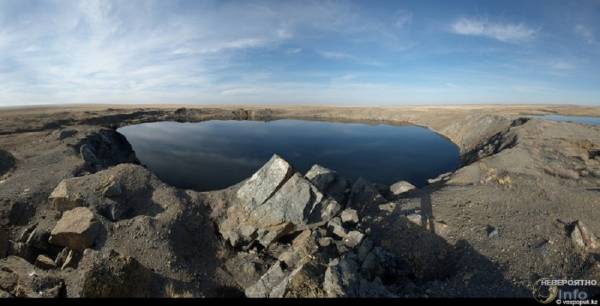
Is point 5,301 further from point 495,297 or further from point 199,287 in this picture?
point 495,297

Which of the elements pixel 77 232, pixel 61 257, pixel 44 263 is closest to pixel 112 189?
pixel 77 232

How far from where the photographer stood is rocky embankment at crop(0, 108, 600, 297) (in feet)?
35.2

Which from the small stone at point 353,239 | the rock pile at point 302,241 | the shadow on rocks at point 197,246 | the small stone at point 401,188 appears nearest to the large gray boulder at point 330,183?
the rock pile at point 302,241

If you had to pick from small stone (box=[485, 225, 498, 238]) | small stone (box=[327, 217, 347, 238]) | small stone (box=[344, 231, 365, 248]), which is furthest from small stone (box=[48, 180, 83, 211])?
small stone (box=[485, 225, 498, 238])

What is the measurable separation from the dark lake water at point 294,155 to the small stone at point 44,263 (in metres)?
19.0

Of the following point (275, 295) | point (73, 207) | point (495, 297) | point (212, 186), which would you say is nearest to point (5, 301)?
point (73, 207)

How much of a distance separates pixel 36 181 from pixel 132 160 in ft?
69.4

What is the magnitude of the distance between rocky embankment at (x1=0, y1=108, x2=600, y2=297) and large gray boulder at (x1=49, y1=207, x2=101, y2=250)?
2.0 inches

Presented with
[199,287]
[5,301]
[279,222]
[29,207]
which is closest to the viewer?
[5,301]

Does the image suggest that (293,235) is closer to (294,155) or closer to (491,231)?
(491,231)

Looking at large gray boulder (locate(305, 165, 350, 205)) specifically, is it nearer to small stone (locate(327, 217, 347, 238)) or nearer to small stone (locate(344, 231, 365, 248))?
small stone (locate(327, 217, 347, 238))

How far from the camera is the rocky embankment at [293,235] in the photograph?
10727mm

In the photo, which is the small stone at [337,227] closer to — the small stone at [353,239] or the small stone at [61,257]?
the small stone at [353,239]

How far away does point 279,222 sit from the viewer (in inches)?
606
